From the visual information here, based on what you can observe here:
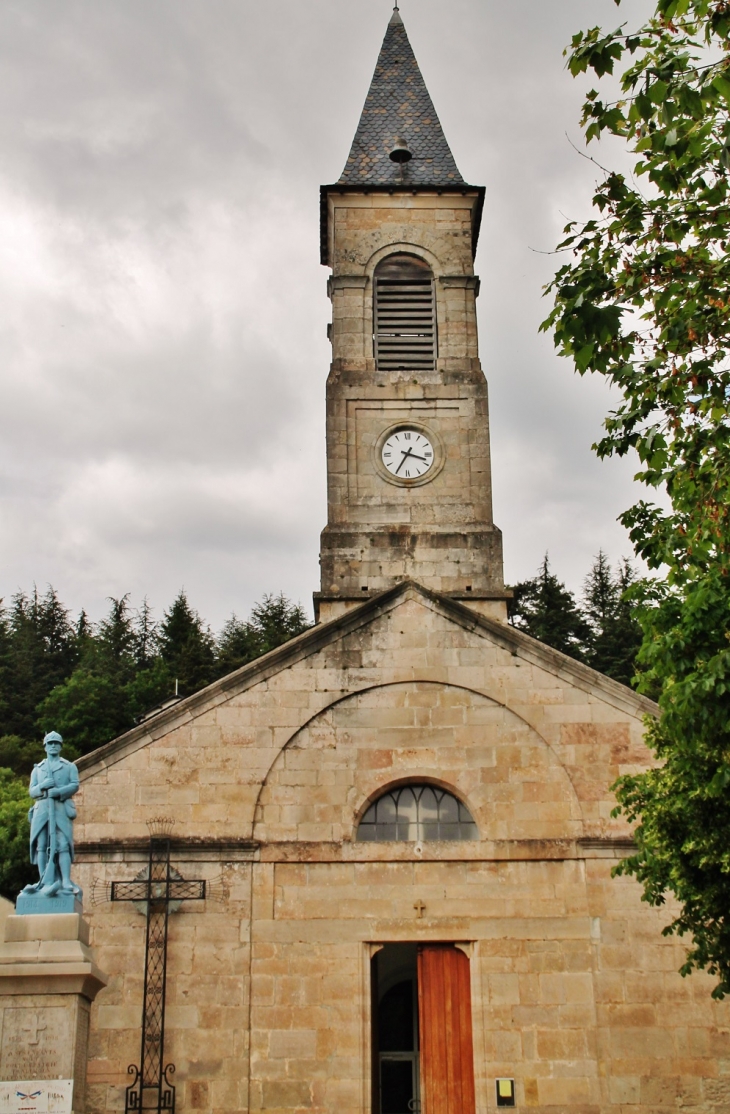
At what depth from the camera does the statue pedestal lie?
12812mm

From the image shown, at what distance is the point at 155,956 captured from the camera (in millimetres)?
16859

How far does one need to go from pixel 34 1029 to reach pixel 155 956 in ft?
13.2

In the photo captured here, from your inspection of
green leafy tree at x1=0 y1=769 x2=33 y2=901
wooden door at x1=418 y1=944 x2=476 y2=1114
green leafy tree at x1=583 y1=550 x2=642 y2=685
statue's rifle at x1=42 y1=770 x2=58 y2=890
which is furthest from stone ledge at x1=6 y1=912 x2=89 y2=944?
green leafy tree at x1=583 y1=550 x2=642 y2=685

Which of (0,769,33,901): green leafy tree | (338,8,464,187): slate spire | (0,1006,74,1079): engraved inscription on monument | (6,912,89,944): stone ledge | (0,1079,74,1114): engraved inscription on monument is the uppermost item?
(338,8,464,187): slate spire

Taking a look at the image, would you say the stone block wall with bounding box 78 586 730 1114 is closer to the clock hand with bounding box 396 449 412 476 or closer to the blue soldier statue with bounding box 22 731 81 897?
the clock hand with bounding box 396 449 412 476

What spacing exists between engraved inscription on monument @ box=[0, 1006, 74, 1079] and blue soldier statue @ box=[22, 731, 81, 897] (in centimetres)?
133

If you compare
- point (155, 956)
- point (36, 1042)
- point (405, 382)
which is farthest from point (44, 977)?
point (405, 382)

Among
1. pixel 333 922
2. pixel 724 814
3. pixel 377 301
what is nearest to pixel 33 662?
pixel 377 301

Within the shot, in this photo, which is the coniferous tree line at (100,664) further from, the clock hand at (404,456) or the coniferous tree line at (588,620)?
the clock hand at (404,456)

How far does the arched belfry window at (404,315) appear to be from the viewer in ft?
74.2

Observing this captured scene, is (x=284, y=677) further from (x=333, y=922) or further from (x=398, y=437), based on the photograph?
(x=398, y=437)

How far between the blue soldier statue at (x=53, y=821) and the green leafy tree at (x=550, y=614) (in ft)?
114

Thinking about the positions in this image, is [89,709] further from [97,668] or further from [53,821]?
[53,821]

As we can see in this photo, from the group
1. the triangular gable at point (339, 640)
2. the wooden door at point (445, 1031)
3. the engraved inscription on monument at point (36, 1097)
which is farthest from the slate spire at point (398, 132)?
the engraved inscription on monument at point (36, 1097)
